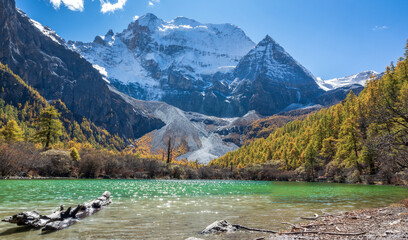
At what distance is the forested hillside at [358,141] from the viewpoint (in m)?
20.4

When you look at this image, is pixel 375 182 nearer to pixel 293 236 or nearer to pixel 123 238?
pixel 293 236

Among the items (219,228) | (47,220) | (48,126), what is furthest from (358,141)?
(48,126)

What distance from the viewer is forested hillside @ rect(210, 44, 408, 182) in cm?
2036

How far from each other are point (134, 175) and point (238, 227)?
8973cm

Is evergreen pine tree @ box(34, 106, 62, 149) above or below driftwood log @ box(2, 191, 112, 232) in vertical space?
above

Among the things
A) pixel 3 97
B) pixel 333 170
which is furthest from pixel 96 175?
pixel 3 97

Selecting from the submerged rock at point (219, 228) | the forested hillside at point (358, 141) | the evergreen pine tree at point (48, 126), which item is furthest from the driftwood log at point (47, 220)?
the evergreen pine tree at point (48, 126)

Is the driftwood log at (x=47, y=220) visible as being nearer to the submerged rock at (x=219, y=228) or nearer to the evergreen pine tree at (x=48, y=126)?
the submerged rock at (x=219, y=228)

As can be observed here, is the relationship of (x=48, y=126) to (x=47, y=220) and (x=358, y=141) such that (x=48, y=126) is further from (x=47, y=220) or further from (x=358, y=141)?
Answer: (x=358, y=141)

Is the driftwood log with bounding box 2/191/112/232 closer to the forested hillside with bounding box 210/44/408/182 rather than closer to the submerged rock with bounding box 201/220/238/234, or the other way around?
the submerged rock with bounding box 201/220/238/234

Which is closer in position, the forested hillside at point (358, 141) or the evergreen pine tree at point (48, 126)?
the forested hillside at point (358, 141)

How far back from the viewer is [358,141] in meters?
58.8

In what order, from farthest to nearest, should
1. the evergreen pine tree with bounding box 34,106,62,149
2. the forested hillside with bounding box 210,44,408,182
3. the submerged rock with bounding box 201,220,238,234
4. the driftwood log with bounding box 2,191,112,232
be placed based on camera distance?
the evergreen pine tree with bounding box 34,106,62,149 → the forested hillside with bounding box 210,44,408,182 → the submerged rock with bounding box 201,220,238,234 → the driftwood log with bounding box 2,191,112,232

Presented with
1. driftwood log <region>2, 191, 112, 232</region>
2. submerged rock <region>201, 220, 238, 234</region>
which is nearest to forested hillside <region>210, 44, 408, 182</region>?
submerged rock <region>201, 220, 238, 234</region>
